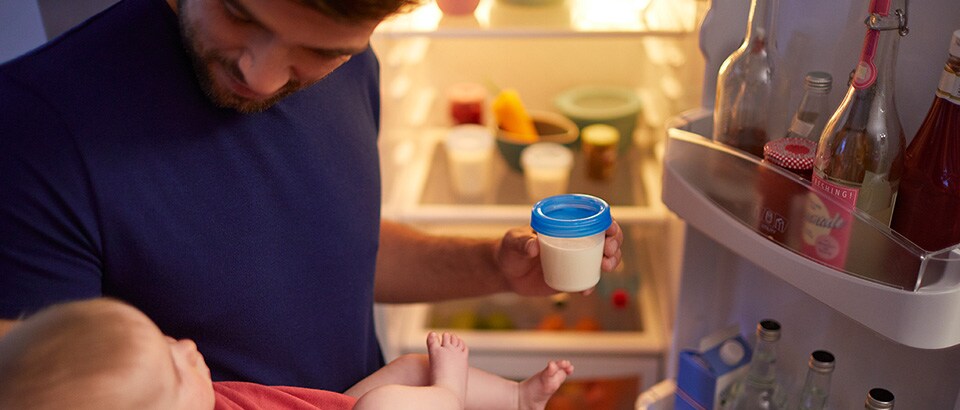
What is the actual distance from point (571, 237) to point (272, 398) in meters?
0.43

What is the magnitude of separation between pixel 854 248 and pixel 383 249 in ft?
2.34

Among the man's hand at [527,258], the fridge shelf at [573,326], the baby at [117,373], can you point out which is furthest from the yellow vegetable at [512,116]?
the baby at [117,373]

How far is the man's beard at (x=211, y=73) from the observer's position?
37.3 inches

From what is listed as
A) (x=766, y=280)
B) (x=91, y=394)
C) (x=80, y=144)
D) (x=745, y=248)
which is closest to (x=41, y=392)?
(x=91, y=394)

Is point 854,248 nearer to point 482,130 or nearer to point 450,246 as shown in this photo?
point 450,246

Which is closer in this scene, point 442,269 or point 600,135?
point 442,269

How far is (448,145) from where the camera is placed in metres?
2.14

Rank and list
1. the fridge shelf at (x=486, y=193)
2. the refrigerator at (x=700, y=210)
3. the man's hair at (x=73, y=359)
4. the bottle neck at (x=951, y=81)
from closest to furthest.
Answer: the man's hair at (x=73, y=359) < the bottle neck at (x=951, y=81) < the refrigerator at (x=700, y=210) < the fridge shelf at (x=486, y=193)

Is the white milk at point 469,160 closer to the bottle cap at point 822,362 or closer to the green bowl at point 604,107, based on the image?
Answer: the green bowl at point 604,107

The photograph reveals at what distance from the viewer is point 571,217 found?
3.78 ft

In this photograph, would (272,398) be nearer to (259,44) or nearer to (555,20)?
(259,44)

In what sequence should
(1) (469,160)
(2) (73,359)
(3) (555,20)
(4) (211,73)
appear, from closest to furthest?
1. (2) (73,359)
2. (4) (211,73)
3. (3) (555,20)
4. (1) (469,160)

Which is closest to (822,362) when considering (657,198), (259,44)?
(259,44)

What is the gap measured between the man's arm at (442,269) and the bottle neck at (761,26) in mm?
436
